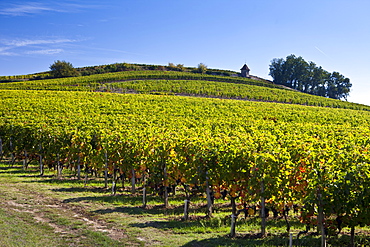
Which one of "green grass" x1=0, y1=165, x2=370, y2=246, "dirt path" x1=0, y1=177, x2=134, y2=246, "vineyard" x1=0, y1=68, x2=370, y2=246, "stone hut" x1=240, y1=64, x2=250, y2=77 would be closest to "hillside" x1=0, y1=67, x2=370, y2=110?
"stone hut" x1=240, y1=64, x2=250, y2=77

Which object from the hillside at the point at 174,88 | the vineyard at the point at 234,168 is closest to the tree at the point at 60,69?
the hillside at the point at 174,88

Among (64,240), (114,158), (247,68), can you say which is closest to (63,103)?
(114,158)

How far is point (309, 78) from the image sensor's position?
14062 centimetres

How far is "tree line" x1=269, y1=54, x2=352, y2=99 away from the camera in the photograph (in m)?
138

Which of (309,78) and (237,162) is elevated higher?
(309,78)

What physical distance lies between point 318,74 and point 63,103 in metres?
116

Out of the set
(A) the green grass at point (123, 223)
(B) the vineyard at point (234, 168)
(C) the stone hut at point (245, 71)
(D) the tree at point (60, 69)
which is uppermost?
(C) the stone hut at point (245, 71)

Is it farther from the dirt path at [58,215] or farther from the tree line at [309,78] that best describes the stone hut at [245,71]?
the dirt path at [58,215]

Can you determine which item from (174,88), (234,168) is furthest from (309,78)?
(234,168)

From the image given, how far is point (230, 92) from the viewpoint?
79.0 m

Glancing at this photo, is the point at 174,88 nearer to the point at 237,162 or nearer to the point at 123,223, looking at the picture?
the point at 237,162

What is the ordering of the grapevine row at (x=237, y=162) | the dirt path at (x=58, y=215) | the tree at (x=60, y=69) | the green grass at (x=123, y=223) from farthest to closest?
1. the tree at (x=60, y=69)
2. the dirt path at (x=58, y=215)
3. the green grass at (x=123, y=223)
4. the grapevine row at (x=237, y=162)

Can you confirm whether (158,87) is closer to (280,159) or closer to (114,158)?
(114,158)

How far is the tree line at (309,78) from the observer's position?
13838cm
